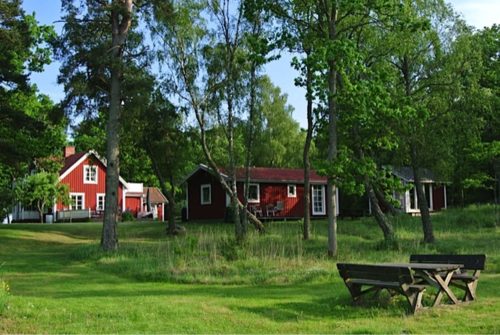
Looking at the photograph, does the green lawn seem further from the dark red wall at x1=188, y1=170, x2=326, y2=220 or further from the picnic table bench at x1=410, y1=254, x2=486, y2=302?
the dark red wall at x1=188, y1=170, x2=326, y2=220

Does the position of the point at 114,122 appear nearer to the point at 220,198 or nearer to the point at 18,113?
the point at 18,113

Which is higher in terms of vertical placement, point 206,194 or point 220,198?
point 206,194

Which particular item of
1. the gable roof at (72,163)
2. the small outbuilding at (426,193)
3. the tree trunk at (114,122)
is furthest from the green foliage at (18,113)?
the small outbuilding at (426,193)

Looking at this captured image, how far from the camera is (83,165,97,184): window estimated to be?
5044cm

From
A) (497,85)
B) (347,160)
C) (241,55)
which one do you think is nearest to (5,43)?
(241,55)

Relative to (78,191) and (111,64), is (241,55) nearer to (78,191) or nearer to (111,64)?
(111,64)

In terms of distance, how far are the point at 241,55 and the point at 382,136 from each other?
831 centimetres

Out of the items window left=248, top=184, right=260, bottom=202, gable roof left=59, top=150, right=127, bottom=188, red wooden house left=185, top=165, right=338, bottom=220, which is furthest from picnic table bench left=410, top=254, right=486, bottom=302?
gable roof left=59, top=150, right=127, bottom=188

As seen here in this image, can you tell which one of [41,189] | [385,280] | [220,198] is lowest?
[385,280]

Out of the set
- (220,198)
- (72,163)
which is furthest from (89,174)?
(220,198)

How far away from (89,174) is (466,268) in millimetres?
43990

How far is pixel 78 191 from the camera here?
163 feet

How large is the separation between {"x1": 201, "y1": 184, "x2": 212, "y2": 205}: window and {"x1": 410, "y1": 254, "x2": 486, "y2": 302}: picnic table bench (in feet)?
89.7

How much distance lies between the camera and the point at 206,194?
128 ft
